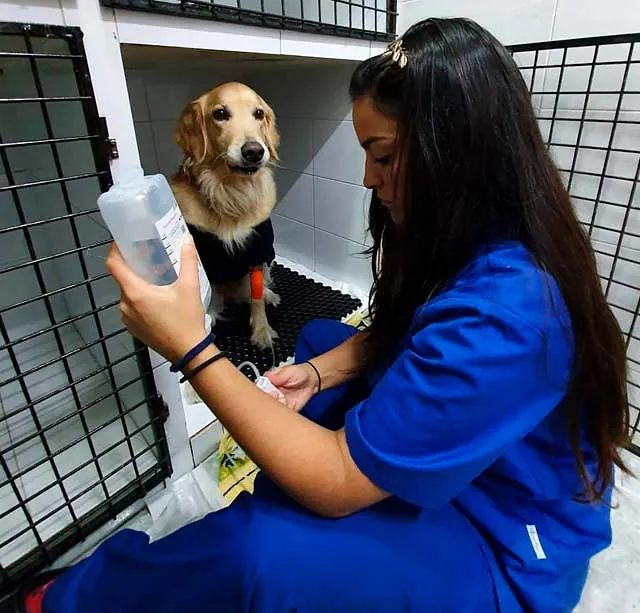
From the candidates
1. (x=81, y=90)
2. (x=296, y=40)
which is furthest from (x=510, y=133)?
(x=296, y=40)

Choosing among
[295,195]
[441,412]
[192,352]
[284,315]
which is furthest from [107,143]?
[295,195]

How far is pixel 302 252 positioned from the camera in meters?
1.88

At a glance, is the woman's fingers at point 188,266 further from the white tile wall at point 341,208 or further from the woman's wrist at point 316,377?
the white tile wall at point 341,208

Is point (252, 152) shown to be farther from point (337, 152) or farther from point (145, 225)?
point (145, 225)

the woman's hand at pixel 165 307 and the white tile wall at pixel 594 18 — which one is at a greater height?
the white tile wall at pixel 594 18

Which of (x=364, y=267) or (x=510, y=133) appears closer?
(x=510, y=133)

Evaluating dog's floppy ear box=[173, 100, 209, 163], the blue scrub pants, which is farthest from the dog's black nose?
the blue scrub pants

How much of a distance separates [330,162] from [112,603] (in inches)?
53.9

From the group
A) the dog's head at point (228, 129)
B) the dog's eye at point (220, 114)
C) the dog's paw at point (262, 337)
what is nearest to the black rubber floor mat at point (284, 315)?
the dog's paw at point (262, 337)

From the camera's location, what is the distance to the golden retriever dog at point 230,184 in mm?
1197

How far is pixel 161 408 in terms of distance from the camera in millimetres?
909

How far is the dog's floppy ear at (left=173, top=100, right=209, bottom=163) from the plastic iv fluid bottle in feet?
2.55

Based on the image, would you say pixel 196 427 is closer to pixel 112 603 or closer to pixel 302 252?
pixel 112 603

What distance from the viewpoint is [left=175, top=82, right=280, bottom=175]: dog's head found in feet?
3.91
